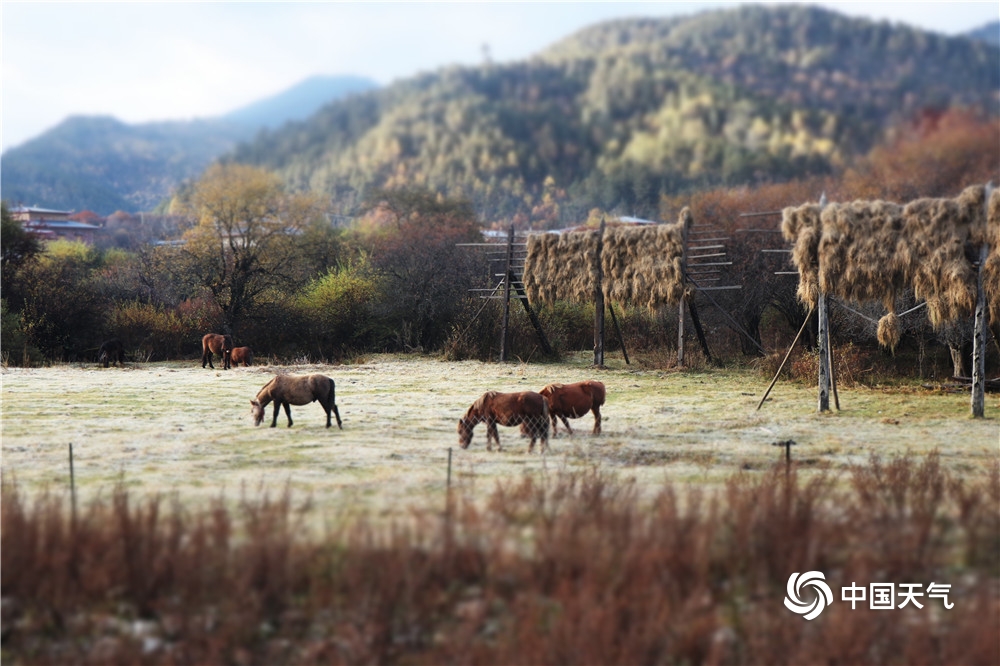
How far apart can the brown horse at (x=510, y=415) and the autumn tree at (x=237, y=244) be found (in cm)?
1779

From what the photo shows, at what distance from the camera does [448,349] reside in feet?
84.1

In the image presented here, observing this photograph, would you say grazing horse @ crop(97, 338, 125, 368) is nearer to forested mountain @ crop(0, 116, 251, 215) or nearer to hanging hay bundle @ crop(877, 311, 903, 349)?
hanging hay bundle @ crop(877, 311, 903, 349)

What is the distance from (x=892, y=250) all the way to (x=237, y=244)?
23.0 m

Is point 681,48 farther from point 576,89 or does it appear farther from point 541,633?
point 541,633

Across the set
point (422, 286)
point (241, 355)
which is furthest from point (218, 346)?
point (422, 286)

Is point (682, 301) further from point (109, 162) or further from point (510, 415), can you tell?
point (109, 162)

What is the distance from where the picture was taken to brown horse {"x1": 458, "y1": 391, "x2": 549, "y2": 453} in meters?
11.7

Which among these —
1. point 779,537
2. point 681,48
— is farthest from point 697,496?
point 681,48

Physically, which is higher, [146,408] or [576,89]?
[576,89]

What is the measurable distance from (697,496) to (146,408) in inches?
421

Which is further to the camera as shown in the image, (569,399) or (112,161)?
(112,161)

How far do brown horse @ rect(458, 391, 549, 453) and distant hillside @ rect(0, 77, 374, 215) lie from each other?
39622 millimetres

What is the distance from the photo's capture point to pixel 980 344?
14852 millimetres

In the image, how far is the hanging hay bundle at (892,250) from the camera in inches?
577
